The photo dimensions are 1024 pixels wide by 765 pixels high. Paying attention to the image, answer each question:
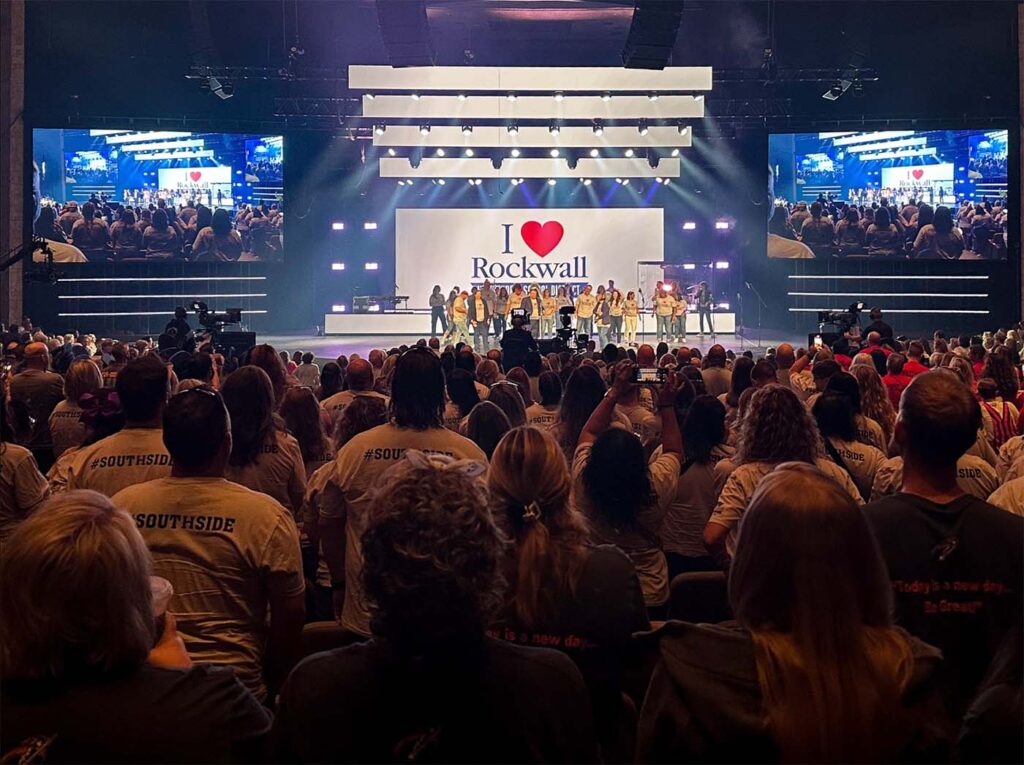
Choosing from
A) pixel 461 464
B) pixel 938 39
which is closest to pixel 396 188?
pixel 938 39

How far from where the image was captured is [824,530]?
153 cm

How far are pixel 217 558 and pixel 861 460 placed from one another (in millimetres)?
2557

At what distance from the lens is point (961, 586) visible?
219 centimetres

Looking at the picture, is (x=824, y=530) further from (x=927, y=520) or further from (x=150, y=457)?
(x=150, y=457)

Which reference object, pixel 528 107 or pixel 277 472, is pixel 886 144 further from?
pixel 277 472

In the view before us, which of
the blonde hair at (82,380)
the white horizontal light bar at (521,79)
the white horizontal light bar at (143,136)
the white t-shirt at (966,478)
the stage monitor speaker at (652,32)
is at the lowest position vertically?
the white t-shirt at (966,478)

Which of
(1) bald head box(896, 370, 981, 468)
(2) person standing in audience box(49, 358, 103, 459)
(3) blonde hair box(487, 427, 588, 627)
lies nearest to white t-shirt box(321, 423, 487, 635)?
(3) blonde hair box(487, 427, 588, 627)

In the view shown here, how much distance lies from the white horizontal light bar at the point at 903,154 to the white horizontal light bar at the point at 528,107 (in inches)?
134

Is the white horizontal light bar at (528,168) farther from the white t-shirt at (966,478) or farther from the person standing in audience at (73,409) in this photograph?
the white t-shirt at (966,478)

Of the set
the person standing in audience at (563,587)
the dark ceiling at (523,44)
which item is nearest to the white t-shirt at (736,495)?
the person standing in audience at (563,587)

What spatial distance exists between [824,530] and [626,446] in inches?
61.7

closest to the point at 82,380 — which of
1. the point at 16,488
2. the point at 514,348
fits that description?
the point at 16,488

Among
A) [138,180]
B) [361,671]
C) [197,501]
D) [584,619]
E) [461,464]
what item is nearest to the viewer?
[361,671]

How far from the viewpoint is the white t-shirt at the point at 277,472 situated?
349cm
